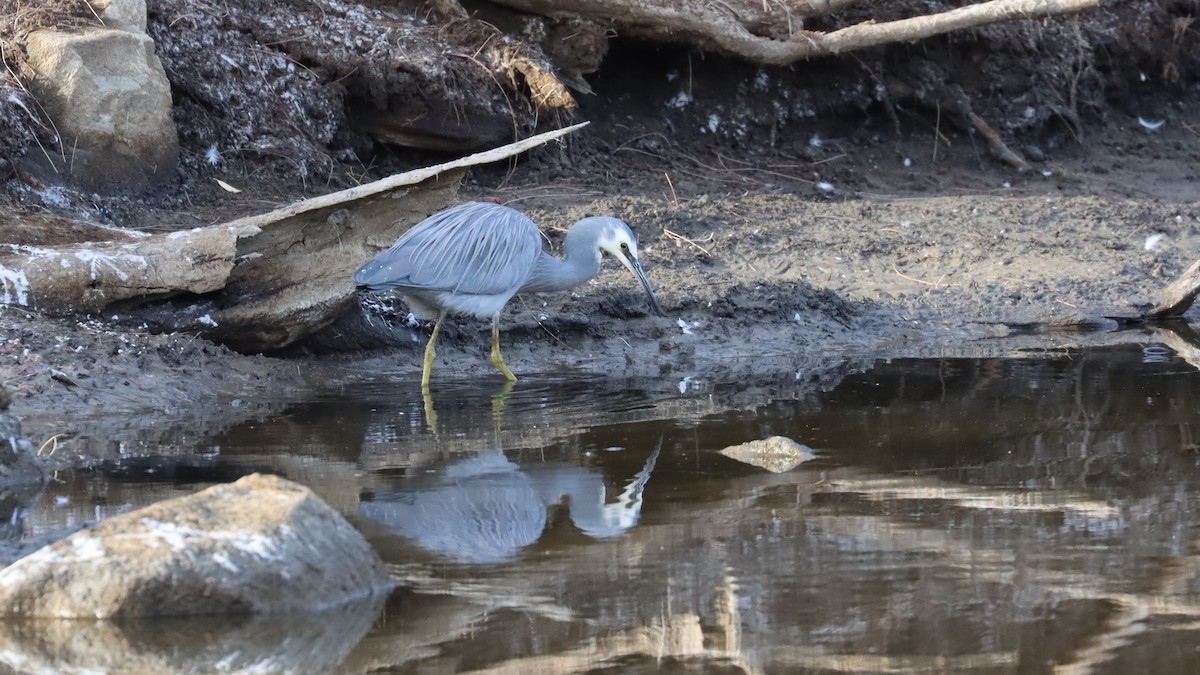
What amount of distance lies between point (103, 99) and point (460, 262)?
2.61 m

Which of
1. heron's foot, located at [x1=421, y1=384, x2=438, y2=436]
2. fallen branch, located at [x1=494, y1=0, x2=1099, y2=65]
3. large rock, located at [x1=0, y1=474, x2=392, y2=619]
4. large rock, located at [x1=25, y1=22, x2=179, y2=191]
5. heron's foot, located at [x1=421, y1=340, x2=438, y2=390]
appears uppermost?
fallen branch, located at [x1=494, y1=0, x2=1099, y2=65]

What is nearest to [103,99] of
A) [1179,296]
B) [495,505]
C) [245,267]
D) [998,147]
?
[245,267]

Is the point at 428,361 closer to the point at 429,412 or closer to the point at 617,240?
the point at 429,412

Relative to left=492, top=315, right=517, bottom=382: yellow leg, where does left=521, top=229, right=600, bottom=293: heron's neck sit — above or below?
above

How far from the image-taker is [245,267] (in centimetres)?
659

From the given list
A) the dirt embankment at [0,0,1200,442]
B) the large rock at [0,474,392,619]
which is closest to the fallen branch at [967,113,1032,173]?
the dirt embankment at [0,0,1200,442]

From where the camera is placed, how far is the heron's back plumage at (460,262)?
6.63 m

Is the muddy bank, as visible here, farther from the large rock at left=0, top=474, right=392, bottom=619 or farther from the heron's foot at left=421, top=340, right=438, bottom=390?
the large rock at left=0, top=474, right=392, bottom=619

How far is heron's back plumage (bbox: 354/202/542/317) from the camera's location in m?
6.63

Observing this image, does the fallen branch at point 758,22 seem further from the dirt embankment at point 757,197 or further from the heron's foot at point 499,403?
the heron's foot at point 499,403

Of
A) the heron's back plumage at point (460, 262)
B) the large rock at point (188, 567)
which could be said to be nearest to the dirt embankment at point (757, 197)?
the heron's back plumage at point (460, 262)

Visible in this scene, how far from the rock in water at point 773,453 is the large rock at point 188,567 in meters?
1.95

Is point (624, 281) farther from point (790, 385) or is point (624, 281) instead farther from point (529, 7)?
point (529, 7)

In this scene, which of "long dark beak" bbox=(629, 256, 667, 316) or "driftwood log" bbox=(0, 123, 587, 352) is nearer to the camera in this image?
"driftwood log" bbox=(0, 123, 587, 352)
